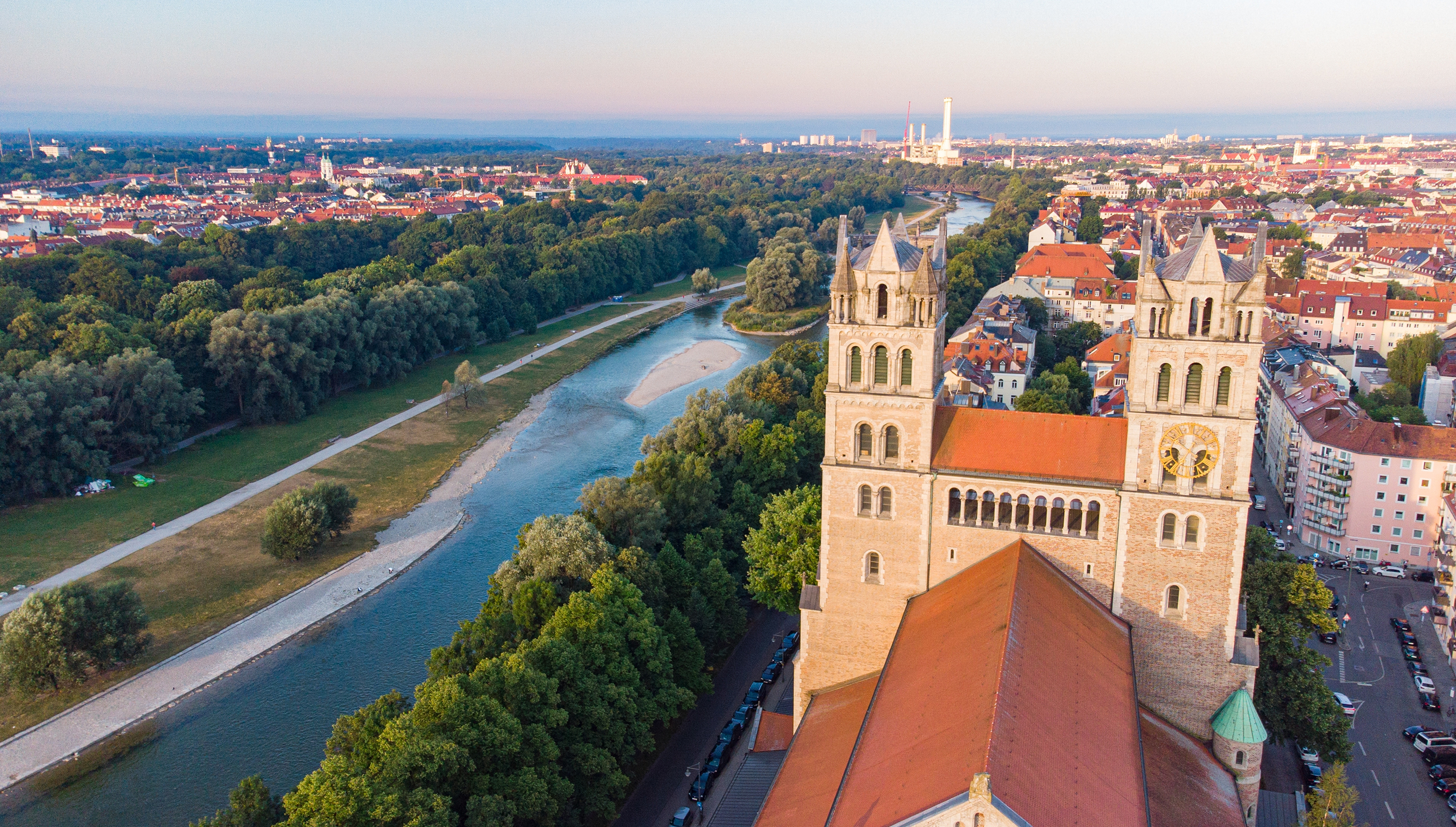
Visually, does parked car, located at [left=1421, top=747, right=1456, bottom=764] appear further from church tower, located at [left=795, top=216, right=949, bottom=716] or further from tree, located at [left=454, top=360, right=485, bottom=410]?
tree, located at [left=454, top=360, right=485, bottom=410]

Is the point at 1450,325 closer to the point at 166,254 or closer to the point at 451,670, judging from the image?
the point at 451,670

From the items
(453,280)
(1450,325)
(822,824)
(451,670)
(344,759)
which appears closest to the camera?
(822,824)

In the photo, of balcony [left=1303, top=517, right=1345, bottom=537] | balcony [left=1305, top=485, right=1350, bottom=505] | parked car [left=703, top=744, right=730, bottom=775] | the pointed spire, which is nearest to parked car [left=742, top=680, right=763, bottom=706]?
parked car [left=703, top=744, right=730, bottom=775]

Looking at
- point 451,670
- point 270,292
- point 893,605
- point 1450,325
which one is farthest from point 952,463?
point 1450,325

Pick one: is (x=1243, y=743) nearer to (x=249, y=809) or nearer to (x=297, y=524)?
(x=249, y=809)

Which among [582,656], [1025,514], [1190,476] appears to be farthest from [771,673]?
[1190,476]

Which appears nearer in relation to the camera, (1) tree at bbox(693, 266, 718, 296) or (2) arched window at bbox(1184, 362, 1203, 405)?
(2) arched window at bbox(1184, 362, 1203, 405)
